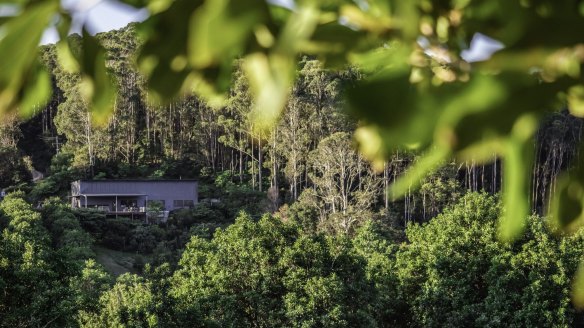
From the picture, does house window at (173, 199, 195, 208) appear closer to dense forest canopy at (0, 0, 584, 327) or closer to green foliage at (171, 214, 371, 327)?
dense forest canopy at (0, 0, 584, 327)

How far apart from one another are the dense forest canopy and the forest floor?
0.59ft

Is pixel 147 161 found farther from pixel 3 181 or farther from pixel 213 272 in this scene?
pixel 213 272

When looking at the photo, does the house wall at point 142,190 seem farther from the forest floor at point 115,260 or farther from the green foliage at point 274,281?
the green foliage at point 274,281

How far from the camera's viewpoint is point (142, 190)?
32.3 m

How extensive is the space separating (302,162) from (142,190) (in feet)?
26.0

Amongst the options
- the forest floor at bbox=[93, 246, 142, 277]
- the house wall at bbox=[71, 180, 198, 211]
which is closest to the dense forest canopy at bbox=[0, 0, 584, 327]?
the forest floor at bbox=[93, 246, 142, 277]

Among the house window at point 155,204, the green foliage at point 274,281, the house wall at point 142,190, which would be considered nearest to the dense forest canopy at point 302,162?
the green foliage at point 274,281

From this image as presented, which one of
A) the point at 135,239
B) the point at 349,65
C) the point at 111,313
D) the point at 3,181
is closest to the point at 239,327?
the point at 111,313

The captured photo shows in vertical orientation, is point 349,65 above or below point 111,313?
above

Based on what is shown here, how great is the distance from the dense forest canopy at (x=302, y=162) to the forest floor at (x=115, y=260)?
0.59 feet

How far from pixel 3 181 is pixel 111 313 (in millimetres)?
24113

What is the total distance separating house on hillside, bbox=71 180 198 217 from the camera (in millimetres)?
31328

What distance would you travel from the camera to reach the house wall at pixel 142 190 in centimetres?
3145

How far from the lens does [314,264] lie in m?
13.4
